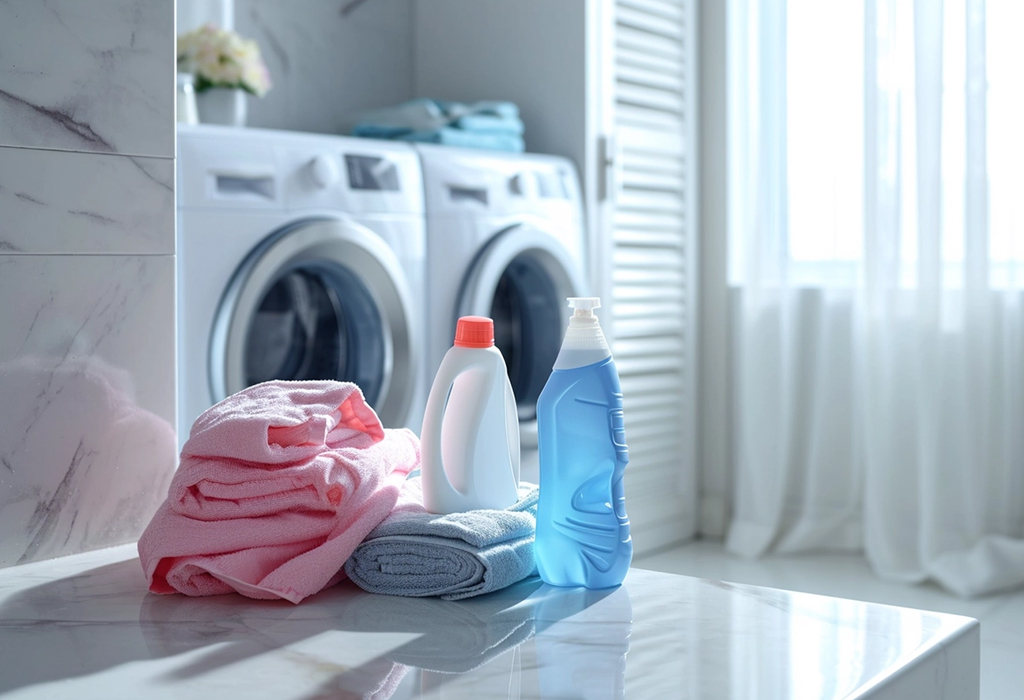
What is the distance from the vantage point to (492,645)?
0.72 metres

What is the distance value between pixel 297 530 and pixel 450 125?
1.70 metres

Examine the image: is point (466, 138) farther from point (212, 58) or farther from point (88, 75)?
point (88, 75)

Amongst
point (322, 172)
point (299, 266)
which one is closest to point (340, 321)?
point (299, 266)

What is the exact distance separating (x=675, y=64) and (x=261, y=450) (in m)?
2.31

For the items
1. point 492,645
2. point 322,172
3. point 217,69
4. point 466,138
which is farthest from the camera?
point 466,138

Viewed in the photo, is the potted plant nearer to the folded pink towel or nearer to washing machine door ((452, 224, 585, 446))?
washing machine door ((452, 224, 585, 446))

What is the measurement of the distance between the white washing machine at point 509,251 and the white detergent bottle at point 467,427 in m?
1.25

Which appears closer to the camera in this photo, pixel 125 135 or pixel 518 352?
pixel 125 135

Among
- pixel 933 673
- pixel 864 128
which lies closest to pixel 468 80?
pixel 864 128

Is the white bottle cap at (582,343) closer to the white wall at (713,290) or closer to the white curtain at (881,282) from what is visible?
the white curtain at (881,282)

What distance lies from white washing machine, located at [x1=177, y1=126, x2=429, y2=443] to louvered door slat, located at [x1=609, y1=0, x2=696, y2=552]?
0.77 m

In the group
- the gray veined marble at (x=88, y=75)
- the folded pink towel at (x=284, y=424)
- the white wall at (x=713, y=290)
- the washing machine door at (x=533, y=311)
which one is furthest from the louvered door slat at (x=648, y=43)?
the folded pink towel at (x=284, y=424)

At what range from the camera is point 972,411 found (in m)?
2.46

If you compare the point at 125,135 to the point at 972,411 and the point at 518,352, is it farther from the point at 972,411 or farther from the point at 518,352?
the point at 972,411
